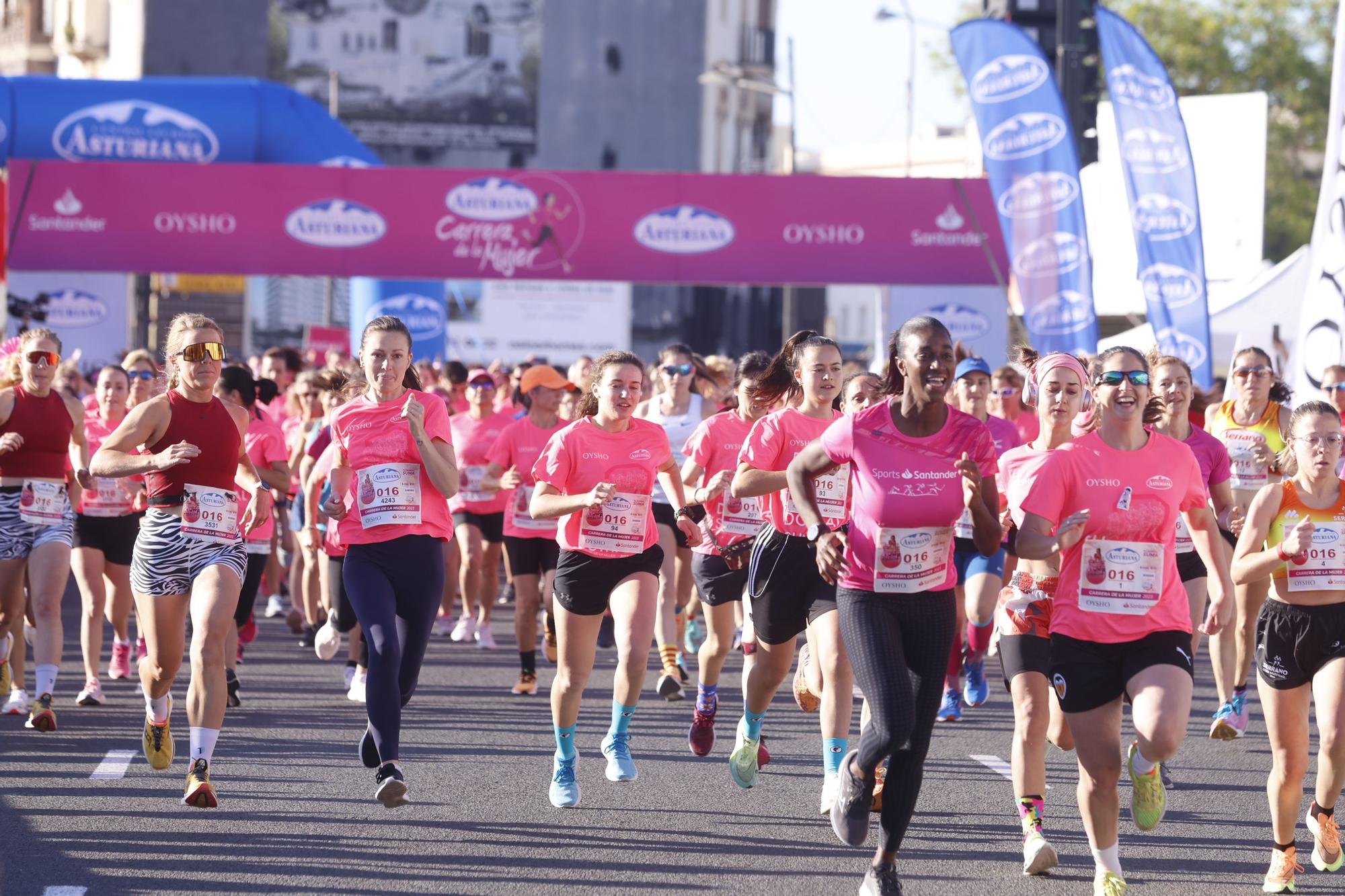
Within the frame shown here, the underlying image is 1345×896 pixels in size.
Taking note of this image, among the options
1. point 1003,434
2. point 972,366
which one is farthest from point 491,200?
point 972,366

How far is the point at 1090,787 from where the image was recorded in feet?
19.7

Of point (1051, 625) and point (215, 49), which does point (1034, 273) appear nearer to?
point (1051, 625)

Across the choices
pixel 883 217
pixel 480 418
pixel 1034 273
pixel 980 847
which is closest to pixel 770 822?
pixel 980 847

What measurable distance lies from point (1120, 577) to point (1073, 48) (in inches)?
389

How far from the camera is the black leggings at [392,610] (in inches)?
283

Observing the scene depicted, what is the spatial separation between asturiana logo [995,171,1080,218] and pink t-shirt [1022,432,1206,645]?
8589 mm

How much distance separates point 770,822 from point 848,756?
1.48m

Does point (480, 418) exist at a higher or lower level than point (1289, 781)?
higher

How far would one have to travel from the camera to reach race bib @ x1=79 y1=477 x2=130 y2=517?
10289mm

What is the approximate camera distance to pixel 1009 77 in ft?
47.9

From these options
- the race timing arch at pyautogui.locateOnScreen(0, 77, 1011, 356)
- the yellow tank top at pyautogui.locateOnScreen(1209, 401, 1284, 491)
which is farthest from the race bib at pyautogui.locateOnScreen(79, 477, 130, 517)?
the race timing arch at pyautogui.locateOnScreen(0, 77, 1011, 356)

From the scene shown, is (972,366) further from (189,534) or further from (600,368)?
(189,534)

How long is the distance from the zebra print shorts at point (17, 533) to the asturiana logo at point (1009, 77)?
809cm

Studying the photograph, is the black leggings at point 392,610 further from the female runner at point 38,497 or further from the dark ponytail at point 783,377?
the female runner at point 38,497
